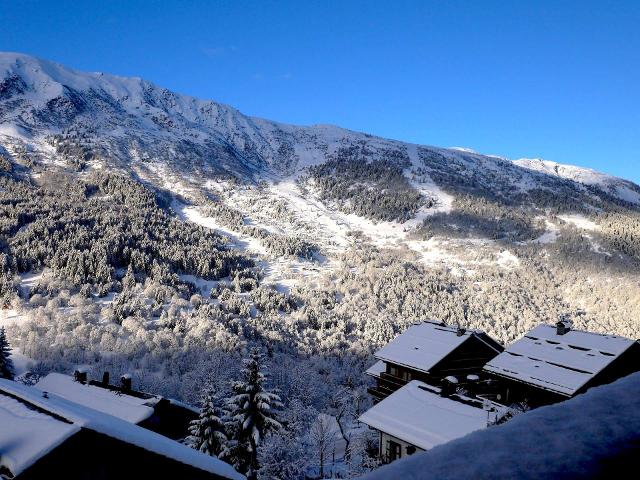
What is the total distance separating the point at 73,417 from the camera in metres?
11.5

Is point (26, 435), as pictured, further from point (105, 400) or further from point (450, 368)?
point (450, 368)

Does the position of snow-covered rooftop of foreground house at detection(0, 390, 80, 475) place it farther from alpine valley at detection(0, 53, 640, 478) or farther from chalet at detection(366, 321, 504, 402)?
chalet at detection(366, 321, 504, 402)

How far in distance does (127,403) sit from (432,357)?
2046cm

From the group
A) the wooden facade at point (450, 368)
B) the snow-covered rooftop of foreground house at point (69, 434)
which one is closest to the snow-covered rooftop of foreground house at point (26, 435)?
the snow-covered rooftop of foreground house at point (69, 434)

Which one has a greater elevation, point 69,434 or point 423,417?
point 69,434

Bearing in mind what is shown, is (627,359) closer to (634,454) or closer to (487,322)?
(634,454)

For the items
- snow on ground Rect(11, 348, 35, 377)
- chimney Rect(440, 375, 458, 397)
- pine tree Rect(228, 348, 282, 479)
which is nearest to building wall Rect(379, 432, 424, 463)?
chimney Rect(440, 375, 458, 397)

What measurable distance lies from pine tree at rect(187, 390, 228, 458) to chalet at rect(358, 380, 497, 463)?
9281 mm

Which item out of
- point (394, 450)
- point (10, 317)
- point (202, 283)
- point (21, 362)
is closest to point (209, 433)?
point (394, 450)

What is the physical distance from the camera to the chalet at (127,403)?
29812 mm

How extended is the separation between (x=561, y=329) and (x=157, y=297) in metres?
109

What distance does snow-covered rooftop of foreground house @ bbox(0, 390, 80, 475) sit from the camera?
34.2 feet

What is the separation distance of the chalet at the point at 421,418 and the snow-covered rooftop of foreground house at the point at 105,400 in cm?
1430

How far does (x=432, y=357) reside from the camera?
32.9 meters
